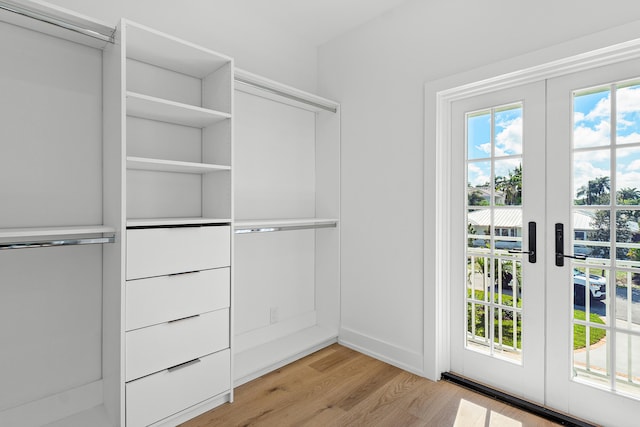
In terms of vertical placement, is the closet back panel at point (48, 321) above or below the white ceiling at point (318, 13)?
below

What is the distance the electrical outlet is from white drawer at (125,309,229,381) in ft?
2.50

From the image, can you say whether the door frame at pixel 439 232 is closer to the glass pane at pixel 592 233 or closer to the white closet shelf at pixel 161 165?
the glass pane at pixel 592 233

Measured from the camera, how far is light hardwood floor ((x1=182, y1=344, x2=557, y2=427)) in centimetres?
189

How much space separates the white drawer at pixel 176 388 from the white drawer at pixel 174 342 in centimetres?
5

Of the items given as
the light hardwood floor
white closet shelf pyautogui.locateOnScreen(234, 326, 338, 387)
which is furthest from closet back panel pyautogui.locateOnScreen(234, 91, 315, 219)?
the light hardwood floor

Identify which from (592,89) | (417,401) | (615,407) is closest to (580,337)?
(615,407)

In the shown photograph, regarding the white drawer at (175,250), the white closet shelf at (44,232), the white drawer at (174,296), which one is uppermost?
the white closet shelf at (44,232)

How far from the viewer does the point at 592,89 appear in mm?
1859

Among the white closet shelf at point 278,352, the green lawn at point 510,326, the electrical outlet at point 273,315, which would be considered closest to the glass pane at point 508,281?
the green lawn at point 510,326

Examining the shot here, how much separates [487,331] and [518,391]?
37 centimetres

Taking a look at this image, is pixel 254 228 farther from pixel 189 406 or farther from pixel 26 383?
pixel 26 383

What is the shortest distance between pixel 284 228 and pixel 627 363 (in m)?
2.13

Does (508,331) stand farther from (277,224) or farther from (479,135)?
(277,224)

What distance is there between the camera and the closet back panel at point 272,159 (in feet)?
8.55
